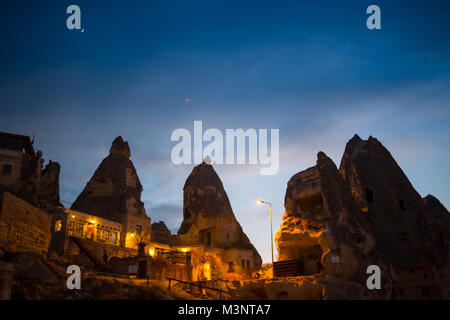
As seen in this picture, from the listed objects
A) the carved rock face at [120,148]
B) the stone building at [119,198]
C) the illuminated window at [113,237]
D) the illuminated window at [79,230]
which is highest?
the carved rock face at [120,148]

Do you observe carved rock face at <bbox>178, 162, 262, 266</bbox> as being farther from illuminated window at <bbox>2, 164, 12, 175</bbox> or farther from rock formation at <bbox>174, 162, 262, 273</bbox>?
illuminated window at <bbox>2, 164, 12, 175</bbox>

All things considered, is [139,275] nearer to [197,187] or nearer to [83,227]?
[83,227]

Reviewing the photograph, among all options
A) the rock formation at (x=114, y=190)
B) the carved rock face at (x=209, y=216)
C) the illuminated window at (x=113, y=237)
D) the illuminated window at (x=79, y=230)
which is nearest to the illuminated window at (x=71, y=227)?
the illuminated window at (x=79, y=230)

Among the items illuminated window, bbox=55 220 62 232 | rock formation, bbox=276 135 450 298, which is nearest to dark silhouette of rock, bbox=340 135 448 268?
rock formation, bbox=276 135 450 298

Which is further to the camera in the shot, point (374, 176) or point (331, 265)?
point (374, 176)

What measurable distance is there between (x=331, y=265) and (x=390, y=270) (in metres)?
6.80

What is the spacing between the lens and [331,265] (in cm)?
3053

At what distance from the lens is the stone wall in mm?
25328

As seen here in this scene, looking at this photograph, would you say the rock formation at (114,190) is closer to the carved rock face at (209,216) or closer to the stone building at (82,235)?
the stone building at (82,235)

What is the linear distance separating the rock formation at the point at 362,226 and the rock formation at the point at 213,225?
20.0m

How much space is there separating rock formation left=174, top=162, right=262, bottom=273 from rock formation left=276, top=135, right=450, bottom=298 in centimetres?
2002

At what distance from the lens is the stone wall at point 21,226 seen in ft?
83.1
